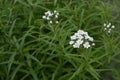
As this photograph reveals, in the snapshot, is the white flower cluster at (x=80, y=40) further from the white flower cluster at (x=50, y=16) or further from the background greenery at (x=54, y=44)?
the white flower cluster at (x=50, y=16)

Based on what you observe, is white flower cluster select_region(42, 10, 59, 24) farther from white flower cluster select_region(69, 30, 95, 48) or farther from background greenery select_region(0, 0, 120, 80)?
white flower cluster select_region(69, 30, 95, 48)

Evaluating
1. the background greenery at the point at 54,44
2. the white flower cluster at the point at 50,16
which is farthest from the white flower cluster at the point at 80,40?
the white flower cluster at the point at 50,16

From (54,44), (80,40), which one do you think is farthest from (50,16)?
(80,40)

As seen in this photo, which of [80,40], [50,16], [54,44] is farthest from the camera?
[50,16]

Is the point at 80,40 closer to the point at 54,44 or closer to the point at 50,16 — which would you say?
the point at 54,44

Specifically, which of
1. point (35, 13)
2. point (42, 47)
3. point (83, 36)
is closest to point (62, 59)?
point (42, 47)

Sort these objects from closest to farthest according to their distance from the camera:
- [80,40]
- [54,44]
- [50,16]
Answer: [80,40] → [54,44] → [50,16]

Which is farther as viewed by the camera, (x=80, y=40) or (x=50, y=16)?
(x=50, y=16)

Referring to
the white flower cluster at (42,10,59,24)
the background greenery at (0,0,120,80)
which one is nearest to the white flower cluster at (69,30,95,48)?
the background greenery at (0,0,120,80)

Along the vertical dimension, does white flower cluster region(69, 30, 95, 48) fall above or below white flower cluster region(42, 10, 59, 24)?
below
